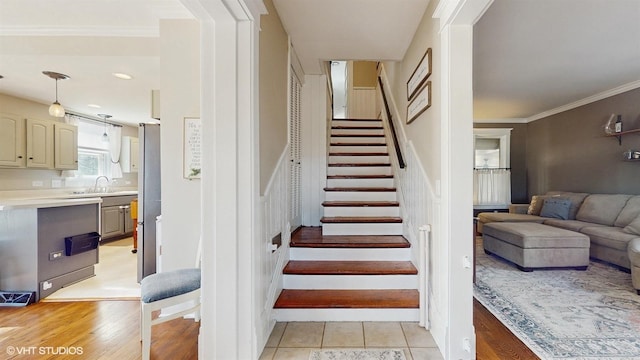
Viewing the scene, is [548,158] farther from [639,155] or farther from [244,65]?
[244,65]

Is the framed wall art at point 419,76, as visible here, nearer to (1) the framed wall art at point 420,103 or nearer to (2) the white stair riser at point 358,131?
(1) the framed wall art at point 420,103

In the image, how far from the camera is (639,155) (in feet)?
12.6

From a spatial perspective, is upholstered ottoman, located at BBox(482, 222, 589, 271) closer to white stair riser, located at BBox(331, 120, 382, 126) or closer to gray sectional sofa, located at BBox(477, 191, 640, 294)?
gray sectional sofa, located at BBox(477, 191, 640, 294)

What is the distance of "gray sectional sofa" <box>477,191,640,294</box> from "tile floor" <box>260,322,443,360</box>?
248 centimetres

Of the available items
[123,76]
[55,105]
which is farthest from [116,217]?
[123,76]

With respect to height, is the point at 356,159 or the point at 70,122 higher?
the point at 70,122

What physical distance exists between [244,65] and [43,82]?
4111 millimetres

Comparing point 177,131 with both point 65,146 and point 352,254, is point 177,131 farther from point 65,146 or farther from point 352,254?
point 65,146

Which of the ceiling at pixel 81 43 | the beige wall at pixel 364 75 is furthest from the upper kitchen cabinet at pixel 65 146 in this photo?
the beige wall at pixel 364 75

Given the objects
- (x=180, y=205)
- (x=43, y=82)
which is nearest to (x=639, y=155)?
(x=180, y=205)

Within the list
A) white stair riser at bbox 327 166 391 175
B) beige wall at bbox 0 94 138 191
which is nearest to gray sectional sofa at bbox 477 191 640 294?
white stair riser at bbox 327 166 391 175

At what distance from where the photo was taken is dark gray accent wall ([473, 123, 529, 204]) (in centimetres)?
621

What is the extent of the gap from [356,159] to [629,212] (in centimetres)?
373

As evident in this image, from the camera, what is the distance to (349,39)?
2686 mm
